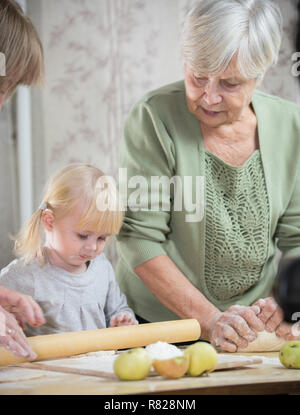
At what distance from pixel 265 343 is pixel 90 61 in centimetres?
55

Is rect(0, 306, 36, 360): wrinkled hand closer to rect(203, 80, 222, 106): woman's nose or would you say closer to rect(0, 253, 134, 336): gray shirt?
rect(0, 253, 134, 336): gray shirt

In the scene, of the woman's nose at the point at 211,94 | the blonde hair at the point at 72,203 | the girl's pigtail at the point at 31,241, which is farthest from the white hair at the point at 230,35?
the girl's pigtail at the point at 31,241

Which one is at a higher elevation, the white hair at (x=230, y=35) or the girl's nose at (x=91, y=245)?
the white hair at (x=230, y=35)

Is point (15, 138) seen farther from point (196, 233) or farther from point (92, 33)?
point (196, 233)

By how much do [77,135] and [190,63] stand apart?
0.22 m

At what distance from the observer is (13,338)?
3.03 ft

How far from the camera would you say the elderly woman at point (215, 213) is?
43.4 inches

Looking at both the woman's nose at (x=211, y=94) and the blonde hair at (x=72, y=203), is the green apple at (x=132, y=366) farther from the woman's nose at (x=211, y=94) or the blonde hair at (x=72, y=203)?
the woman's nose at (x=211, y=94)

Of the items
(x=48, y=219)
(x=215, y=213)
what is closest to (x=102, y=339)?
(x=48, y=219)

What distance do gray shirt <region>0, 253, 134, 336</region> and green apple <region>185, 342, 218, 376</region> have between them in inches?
9.1

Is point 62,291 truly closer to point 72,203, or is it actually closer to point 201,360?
point 72,203

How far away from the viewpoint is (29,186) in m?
1.03

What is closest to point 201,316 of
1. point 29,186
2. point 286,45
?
point 29,186

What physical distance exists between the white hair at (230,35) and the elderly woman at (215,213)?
0.02 metres
